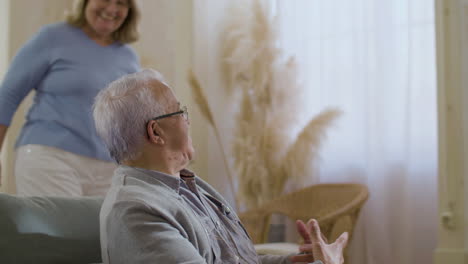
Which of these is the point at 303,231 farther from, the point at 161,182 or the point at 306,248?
the point at 161,182

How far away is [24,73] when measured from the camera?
255 centimetres

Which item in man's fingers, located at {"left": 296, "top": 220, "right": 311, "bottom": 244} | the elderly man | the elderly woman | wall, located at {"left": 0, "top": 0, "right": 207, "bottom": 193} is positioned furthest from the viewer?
wall, located at {"left": 0, "top": 0, "right": 207, "bottom": 193}

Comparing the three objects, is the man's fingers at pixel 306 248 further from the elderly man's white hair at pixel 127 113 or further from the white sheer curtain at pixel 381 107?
the white sheer curtain at pixel 381 107

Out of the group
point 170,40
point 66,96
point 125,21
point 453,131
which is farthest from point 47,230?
point 170,40

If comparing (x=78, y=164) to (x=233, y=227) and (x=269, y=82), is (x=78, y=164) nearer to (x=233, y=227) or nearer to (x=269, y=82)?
(x=233, y=227)

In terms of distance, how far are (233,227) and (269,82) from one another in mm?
2625

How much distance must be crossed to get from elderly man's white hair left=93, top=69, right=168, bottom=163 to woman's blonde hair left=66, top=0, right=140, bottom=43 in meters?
1.18

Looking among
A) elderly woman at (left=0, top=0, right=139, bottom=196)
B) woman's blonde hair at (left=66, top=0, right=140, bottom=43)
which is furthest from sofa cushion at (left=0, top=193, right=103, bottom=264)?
woman's blonde hair at (left=66, top=0, right=140, bottom=43)

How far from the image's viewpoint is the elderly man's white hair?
1578 mm

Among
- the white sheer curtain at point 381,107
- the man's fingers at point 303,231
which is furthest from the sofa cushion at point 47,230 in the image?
the white sheer curtain at point 381,107

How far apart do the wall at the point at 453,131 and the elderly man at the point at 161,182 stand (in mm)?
1479

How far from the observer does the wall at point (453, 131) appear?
9.71 feet

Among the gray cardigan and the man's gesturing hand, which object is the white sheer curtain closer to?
the man's gesturing hand

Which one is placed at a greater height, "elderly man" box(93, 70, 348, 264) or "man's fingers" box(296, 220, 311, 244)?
"elderly man" box(93, 70, 348, 264)
